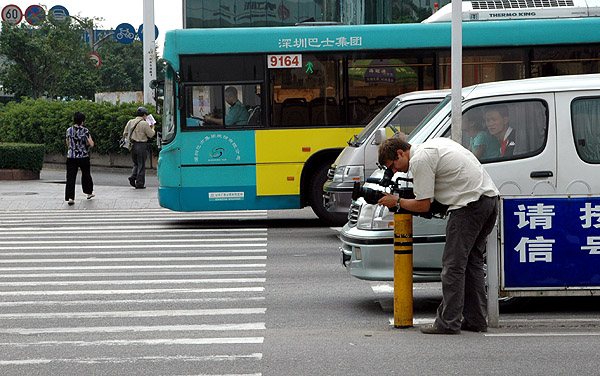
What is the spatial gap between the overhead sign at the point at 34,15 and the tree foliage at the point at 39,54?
689mm

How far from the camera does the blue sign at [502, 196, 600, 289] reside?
7219 mm

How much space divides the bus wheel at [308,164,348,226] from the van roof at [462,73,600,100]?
19.8 ft

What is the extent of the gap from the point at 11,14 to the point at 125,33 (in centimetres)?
568

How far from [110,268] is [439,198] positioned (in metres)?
5.21

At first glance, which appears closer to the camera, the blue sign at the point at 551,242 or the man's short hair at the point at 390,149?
the man's short hair at the point at 390,149

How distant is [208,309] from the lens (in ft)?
27.1

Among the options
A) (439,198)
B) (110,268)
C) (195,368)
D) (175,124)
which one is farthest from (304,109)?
(195,368)

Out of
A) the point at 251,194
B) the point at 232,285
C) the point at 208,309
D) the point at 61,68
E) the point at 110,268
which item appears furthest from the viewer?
the point at 61,68

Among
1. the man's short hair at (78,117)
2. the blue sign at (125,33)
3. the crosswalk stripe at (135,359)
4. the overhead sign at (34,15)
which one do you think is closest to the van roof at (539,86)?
the crosswalk stripe at (135,359)

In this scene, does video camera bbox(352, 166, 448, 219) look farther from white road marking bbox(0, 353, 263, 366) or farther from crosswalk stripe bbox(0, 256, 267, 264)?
crosswalk stripe bbox(0, 256, 267, 264)

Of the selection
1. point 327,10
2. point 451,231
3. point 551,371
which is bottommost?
point 551,371

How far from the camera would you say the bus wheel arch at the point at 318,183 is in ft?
47.9

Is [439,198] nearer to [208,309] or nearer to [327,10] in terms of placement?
[208,309]

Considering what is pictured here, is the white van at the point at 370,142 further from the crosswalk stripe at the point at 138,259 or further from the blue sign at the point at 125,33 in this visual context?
the blue sign at the point at 125,33
